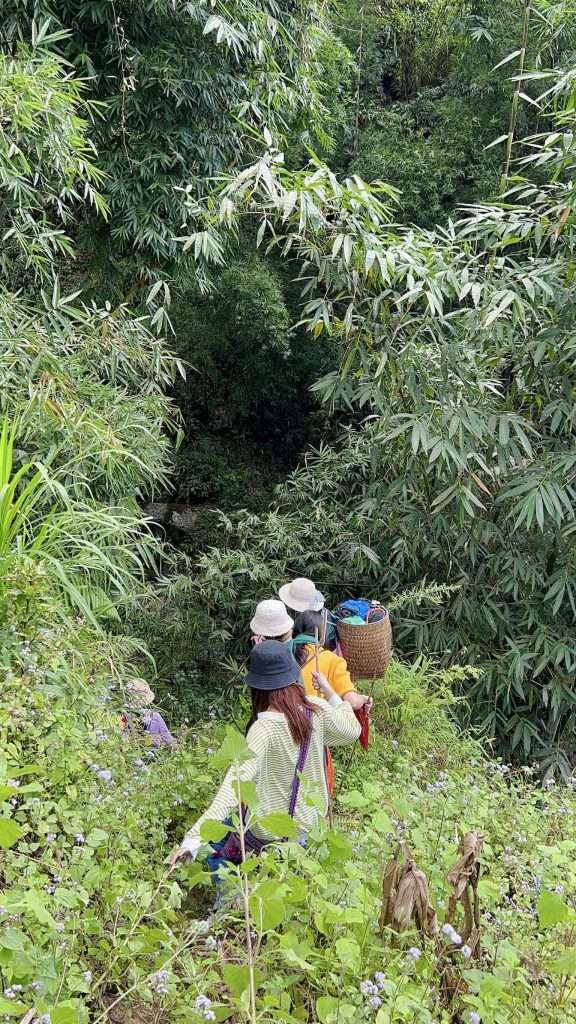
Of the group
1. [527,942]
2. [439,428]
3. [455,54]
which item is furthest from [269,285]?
[527,942]

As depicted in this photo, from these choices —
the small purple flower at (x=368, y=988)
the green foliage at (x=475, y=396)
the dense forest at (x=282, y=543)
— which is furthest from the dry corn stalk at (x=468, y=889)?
the green foliage at (x=475, y=396)

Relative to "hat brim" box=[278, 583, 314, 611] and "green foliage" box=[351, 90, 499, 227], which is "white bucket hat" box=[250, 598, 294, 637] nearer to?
"hat brim" box=[278, 583, 314, 611]

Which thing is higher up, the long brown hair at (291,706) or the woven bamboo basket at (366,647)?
the long brown hair at (291,706)

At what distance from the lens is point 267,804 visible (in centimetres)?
182

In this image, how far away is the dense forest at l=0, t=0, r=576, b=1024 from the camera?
4.30 ft

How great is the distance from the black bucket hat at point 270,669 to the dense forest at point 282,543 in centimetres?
18

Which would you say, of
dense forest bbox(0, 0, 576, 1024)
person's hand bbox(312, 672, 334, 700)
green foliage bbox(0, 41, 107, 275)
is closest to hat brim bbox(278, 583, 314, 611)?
person's hand bbox(312, 672, 334, 700)

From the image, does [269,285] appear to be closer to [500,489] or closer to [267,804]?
[500,489]

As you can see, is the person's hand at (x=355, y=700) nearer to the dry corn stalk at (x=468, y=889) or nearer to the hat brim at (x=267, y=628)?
the hat brim at (x=267, y=628)

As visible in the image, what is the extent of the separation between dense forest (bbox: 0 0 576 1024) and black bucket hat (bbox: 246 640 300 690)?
185 millimetres

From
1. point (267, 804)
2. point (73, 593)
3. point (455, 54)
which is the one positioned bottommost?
point (267, 804)

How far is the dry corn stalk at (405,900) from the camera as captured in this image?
4.22 feet

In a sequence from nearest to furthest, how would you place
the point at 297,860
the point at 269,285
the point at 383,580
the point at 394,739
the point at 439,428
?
the point at 297,860 → the point at 394,739 → the point at 439,428 → the point at 383,580 → the point at 269,285

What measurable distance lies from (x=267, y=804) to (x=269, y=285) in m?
5.44
